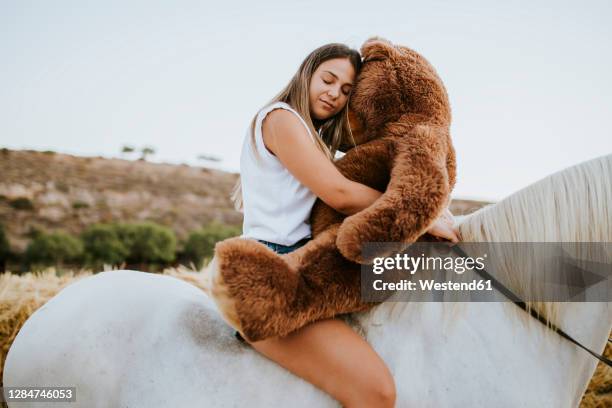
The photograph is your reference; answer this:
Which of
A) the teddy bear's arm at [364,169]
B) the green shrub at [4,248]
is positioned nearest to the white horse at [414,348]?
the teddy bear's arm at [364,169]

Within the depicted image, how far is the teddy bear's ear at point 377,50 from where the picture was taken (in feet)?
6.48

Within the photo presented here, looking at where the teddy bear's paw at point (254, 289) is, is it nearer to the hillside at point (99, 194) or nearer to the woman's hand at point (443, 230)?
the woman's hand at point (443, 230)

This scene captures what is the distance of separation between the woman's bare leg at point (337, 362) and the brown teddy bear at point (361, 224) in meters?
0.10

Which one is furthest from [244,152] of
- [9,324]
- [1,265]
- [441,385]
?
[1,265]

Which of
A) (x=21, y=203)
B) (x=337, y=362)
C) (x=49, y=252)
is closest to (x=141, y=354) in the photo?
(x=337, y=362)

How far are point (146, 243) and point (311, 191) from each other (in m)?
14.3

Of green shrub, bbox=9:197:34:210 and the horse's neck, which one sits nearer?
the horse's neck

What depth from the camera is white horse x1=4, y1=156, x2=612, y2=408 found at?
1779 millimetres

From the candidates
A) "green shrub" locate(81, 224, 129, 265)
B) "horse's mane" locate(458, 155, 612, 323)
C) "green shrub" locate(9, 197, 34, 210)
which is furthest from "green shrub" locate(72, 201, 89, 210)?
"horse's mane" locate(458, 155, 612, 323)

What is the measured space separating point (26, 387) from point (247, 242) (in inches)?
54.2

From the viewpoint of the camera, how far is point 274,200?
198 centimetres

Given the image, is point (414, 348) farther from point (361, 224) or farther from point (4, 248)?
point (4, 248)

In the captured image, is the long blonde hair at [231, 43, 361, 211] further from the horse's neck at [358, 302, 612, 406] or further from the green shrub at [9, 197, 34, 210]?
the green shrub at [9, 197, 34, 210]

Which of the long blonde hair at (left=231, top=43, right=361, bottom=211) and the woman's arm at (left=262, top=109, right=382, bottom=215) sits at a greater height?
the long blonde hair at (left=231, top=43, right=361, bottom=211)
